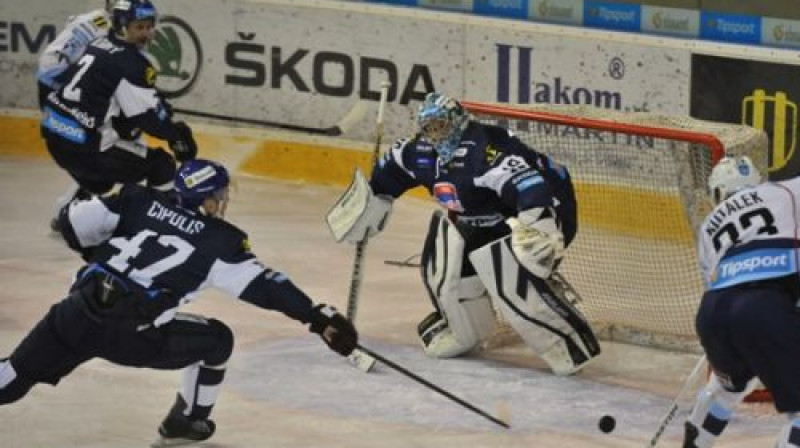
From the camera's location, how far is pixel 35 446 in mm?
7414

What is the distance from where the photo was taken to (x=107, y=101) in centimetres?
965

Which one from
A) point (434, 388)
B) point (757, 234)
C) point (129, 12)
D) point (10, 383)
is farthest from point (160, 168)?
point (757, 234)

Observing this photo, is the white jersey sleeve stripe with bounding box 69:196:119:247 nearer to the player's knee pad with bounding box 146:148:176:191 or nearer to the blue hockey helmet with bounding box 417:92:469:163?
the blue hockey helmet with bounding box 417:92:469:163

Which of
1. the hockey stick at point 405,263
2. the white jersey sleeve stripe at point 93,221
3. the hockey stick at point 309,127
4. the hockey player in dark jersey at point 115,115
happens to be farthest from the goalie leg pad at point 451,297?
the hockey stick at point 309,127

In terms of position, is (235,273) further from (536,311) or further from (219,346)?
(536,311)

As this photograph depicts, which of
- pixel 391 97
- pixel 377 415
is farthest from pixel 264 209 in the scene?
pixel 377 415

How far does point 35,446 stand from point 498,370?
1921mm

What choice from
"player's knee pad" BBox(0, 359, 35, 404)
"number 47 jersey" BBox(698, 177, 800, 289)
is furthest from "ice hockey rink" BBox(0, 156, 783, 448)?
"number 47 jersey" BBox(698, 177, 800, 289)

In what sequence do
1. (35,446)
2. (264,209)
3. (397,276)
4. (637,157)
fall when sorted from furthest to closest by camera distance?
(264,209), (397,276), (637,157), (35,446)

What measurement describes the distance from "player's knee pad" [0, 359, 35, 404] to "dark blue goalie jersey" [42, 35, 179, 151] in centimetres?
253

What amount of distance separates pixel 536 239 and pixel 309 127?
12.1 ft

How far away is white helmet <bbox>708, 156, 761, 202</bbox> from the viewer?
6.77 meters

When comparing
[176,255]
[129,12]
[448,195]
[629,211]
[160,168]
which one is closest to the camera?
[176,255]

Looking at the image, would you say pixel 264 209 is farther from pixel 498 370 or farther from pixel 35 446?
pixel 35 446
